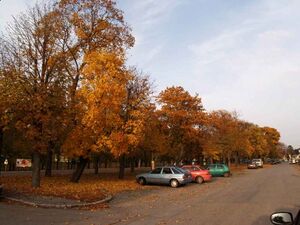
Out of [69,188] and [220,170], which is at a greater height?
[220,170]

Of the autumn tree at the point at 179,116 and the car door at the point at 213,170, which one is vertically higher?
the autumn tree at the point at 179,116

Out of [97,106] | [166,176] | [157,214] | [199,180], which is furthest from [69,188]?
[199,180]

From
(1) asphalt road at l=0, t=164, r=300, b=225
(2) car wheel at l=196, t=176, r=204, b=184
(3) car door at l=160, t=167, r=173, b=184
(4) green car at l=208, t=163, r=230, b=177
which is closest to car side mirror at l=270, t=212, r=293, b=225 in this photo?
(1) asphalt road at l=0, t=164, r=300, b=225

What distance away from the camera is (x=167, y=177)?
30328mm

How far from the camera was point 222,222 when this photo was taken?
12.3 m

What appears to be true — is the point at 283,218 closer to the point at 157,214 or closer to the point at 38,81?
the point at 157,214

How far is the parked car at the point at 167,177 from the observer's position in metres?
29.9

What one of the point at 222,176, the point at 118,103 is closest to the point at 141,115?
the point at 118,103

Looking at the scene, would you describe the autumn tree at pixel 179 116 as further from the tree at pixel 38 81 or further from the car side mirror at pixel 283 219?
the car side mirror at pixel 283 219

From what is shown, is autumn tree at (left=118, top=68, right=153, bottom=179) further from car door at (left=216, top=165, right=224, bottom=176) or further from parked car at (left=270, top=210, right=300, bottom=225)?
parked car at (left=270, top=210, right=300, bottom=225)

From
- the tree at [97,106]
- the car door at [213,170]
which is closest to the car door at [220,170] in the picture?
the car door at [213,170]

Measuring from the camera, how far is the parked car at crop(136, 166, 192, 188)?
29.9m

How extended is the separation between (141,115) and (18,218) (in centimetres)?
2154

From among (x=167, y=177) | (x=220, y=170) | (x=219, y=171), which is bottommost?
(x=167, y=177)
